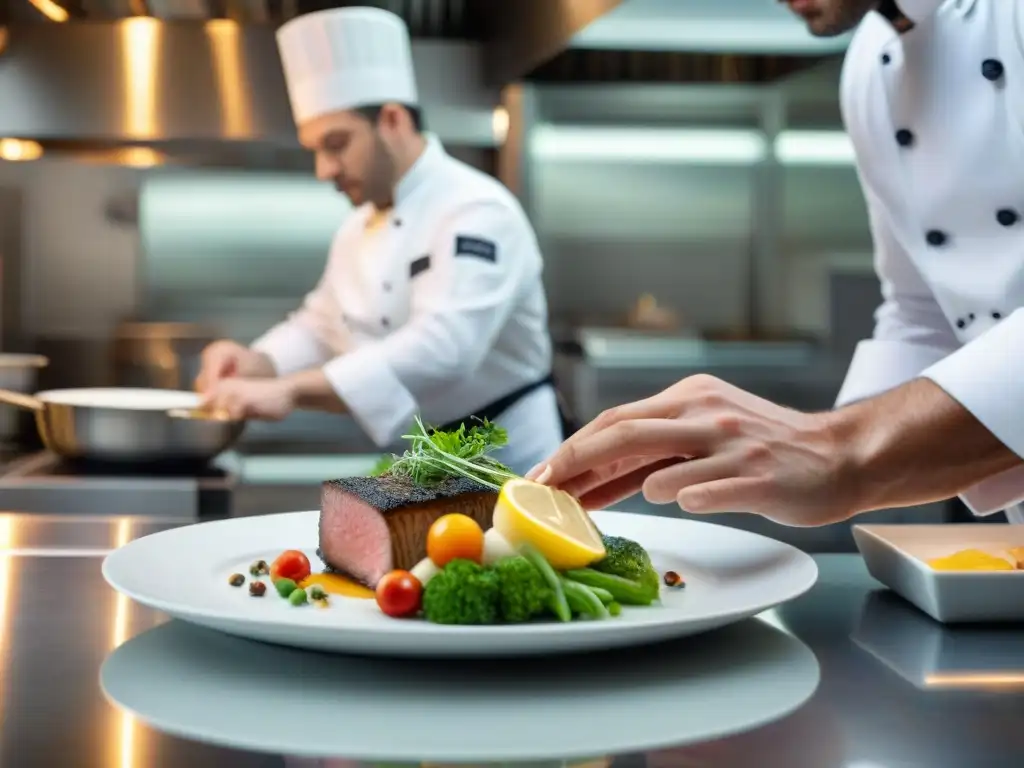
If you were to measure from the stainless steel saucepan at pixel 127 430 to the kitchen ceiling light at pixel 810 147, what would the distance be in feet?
9.12

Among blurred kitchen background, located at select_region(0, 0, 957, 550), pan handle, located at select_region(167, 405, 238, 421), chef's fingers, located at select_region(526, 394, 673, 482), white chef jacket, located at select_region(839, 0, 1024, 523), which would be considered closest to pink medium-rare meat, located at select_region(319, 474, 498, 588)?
chef's fingers, located at select_region(526, 394, 673, 482)

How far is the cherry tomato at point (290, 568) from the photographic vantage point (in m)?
1.07

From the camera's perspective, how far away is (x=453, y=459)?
4.08ft

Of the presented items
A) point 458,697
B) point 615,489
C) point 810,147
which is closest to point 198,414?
point 615,489

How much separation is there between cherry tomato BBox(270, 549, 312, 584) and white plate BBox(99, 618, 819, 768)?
0.44ft

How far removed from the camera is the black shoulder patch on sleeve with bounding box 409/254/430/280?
10.2 ft

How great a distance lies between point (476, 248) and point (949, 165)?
5.21 ft

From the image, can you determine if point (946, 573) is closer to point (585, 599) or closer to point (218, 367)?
point (585, 599)

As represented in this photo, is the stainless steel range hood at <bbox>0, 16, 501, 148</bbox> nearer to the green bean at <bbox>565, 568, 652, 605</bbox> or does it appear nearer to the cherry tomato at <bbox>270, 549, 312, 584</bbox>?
the cherry tomato at <bbox>270, 549, 312, 584</bbox>

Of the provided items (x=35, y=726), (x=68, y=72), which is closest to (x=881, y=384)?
(x=35, y=726)

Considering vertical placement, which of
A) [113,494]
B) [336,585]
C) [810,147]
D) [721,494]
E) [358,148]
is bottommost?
[113,494]

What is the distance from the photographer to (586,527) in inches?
40.1

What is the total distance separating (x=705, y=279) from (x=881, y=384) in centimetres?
323

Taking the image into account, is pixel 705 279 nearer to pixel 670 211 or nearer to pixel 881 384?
pixel 670 211
